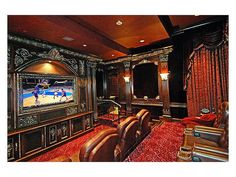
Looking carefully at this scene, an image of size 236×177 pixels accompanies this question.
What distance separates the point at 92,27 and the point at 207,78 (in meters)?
3.34

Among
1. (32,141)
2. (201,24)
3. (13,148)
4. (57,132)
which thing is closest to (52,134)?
(57,132)

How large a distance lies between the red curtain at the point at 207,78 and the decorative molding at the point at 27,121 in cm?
424

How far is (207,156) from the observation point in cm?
116

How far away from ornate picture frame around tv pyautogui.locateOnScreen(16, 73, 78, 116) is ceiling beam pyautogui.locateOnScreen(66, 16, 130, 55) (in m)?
1.49

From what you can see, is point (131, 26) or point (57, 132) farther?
point (57, 132)

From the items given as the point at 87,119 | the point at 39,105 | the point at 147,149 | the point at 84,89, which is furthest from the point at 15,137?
the point at 147,149

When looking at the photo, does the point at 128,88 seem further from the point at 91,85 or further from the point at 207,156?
the point at 207,156

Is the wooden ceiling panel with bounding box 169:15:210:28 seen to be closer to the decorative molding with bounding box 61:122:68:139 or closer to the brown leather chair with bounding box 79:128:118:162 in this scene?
the brown leather chair with bounding box 79:128:118:162

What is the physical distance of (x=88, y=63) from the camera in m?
4.27

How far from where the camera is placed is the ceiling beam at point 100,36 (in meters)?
Answer: 2.40

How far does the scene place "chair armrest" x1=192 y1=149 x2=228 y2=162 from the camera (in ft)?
3.68

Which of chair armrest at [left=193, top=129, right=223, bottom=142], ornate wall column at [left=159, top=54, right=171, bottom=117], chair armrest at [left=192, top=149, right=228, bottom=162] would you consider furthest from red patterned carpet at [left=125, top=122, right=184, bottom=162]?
ornate wall column at [left=159, top=54, right=171, bottom=117]
